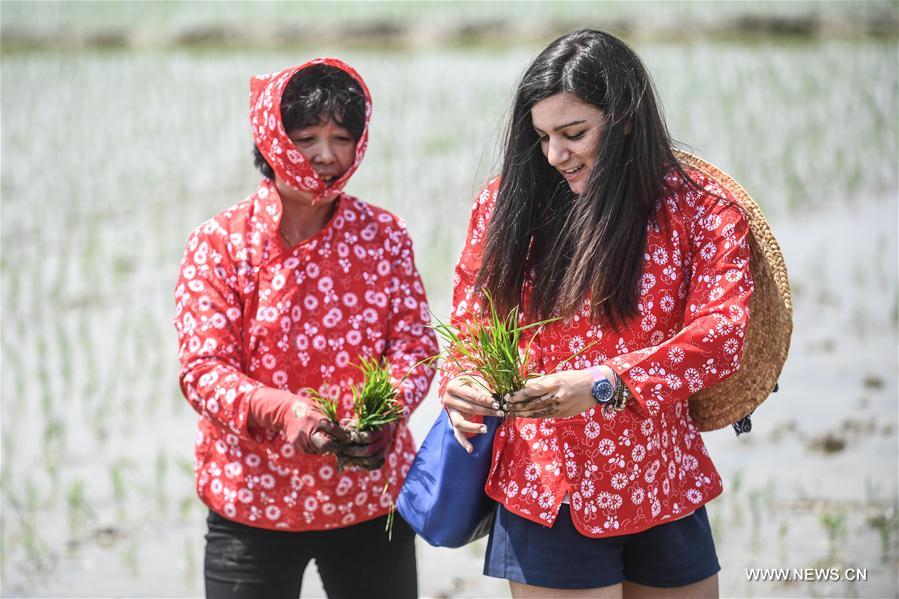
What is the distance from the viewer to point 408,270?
2516mm

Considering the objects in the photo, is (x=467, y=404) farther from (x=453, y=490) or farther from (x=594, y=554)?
(x=594, y=554)

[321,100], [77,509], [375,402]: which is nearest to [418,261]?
[77,509]

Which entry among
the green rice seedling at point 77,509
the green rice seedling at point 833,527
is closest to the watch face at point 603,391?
the green rice seedling at point 833,527

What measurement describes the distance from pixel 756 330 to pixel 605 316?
0.35 metres

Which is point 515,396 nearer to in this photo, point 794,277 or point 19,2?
point 794,277

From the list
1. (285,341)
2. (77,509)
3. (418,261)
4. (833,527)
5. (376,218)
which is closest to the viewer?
(285,341)

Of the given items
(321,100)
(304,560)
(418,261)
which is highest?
(321,100)

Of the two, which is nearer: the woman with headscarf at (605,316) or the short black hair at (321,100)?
the woman with headscarf at (605,316)

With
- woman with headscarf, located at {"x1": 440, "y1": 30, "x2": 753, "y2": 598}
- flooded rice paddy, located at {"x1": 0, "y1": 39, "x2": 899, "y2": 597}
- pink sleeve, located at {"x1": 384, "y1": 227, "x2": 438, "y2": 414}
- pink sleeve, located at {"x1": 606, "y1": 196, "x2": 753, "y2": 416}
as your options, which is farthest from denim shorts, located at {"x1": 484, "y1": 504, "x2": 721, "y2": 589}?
flooded rice paddy, located at {"x1": 0, "y1": 39, "x2": 899, "y2": 597}

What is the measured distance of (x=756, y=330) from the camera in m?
2.23

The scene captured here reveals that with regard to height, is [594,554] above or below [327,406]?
below

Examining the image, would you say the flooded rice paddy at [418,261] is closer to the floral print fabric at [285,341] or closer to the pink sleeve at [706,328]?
the floral print fabric at [285,341]

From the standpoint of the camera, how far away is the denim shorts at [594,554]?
2.07 meters

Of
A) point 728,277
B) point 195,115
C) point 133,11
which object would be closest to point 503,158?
point 728,277
